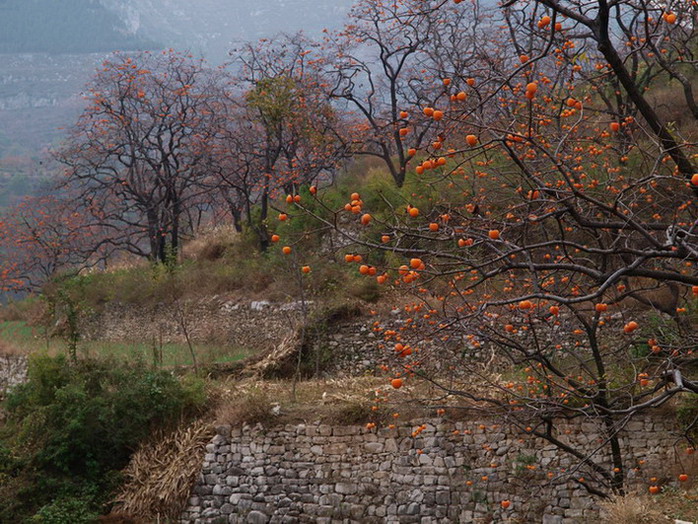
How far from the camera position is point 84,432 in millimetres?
10508

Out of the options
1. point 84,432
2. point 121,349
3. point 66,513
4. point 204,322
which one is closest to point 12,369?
point 121,349

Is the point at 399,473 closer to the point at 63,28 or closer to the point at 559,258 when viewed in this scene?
the point at 559,258

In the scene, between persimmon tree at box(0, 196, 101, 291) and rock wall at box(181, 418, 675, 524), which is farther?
persimmon tree at box(0, 196, 101, 291)

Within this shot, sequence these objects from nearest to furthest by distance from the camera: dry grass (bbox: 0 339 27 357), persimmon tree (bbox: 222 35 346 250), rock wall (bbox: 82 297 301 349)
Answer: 1. rock wall (bbox: 82 297 301 349)
2. dry grass (bbox: 0 339 27 357)
3. persimmon tree (bbox: 222 35 346 250)

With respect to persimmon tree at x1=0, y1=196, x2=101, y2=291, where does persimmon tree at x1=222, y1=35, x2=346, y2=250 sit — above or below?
above

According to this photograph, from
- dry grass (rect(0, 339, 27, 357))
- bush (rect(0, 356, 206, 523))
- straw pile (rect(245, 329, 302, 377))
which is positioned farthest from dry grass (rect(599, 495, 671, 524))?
dry grass (rect(0, 339, 27, 357))

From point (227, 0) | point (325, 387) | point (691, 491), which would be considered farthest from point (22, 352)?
point (227, 0)

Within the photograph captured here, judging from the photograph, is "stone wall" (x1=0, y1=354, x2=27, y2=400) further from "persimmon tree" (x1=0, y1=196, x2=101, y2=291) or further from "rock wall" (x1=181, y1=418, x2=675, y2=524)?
"rock wall" (x1=181, y1=418, x2=675, y2=524)

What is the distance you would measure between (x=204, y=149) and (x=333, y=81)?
4.54 meters

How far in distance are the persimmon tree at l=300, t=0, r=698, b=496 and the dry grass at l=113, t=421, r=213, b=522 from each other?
3285mm

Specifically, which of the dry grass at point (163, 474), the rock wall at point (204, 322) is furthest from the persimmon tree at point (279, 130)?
the dry grass at point (163, 474)

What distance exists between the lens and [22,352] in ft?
54.6

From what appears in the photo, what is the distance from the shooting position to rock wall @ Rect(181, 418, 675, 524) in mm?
7746

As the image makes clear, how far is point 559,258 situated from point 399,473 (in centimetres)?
431
